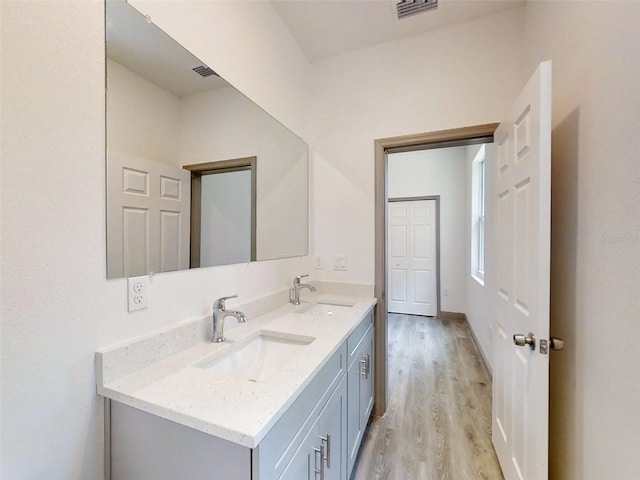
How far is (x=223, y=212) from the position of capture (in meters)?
1.45

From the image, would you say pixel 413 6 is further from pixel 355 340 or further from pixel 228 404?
pixel 228 404

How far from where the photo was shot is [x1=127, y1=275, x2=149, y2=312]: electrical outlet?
962mm

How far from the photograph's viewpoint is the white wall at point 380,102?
1.85 m

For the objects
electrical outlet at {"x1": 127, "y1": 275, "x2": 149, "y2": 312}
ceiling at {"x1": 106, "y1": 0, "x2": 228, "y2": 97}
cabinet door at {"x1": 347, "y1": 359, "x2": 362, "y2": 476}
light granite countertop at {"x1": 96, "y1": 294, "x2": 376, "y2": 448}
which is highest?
ceiling at {"x1": 106, "y1": 0, "x2": 228, "y2": 97}

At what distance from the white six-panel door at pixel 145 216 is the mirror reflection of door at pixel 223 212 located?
0.05m

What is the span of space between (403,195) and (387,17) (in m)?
3.26

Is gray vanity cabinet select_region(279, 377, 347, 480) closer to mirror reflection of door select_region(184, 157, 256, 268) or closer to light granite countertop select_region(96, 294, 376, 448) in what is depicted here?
light granite countertop select_region(96, 294, 376, 448)

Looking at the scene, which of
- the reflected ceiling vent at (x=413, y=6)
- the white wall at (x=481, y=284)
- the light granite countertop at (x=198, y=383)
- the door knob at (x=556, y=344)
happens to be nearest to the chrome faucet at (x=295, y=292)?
the light granite countertop at (x=198, y=383)

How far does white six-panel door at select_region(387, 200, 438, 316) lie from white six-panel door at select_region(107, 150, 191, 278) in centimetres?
396

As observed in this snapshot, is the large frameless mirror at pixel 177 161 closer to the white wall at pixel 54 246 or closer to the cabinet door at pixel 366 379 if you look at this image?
the white wall at pixel 54 246

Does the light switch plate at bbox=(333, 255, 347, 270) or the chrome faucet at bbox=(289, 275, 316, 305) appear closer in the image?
the chrome faucet at bbox=(289, 275, 316, 305)

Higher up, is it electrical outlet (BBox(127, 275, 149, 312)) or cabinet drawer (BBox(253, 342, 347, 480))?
electrical outlet (BBox(127, 275, 149, 312))

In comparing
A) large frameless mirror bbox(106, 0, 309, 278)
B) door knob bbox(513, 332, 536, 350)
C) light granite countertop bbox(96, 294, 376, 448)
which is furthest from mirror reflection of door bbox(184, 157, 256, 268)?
door knob bbox(513, 332, 536, 350)

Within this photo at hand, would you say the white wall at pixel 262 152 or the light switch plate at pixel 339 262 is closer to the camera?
the white wall at pixel 262 152
